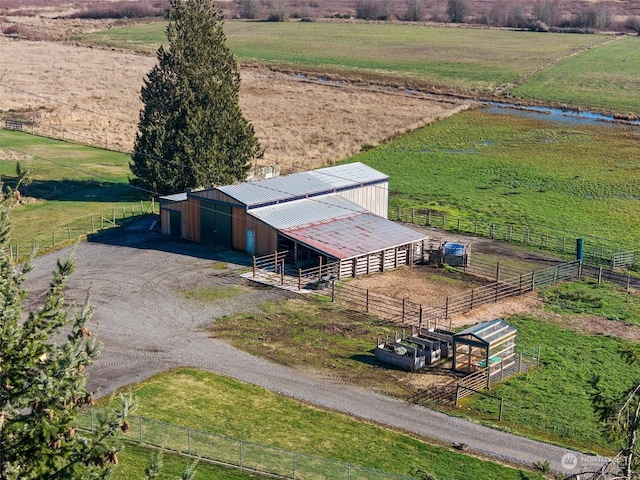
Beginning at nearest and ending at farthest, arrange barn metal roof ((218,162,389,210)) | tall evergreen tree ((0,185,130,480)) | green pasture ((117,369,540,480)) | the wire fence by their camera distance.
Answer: tall evergreen tree ((0,185,130,480)), the wire fence, green pasture ((117,369,540,480)), barn metal roof ((218,162,389,210))

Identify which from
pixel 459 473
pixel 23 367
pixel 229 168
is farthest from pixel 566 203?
pixel 23 367

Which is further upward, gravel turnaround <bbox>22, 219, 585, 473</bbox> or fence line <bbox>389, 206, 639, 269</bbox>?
fence line <bbox>389, 206, 639, 269</bbox>

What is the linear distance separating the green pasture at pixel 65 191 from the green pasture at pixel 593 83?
59793 mm

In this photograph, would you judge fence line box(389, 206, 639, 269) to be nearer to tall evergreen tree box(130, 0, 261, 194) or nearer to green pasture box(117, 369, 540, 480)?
tall evergreen tree box(130, 0, 261, 194)

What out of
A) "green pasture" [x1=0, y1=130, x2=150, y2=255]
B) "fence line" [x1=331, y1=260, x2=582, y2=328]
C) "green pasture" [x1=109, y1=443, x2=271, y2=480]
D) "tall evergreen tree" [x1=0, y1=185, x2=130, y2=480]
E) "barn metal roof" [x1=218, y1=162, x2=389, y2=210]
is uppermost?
"tall evergreen tree" [x1=0, y1=185, x2=130, y2=480]

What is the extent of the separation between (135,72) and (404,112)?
4601 cm

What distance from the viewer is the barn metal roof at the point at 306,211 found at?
58.7 m

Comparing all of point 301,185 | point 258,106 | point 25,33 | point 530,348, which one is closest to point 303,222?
point 301,185

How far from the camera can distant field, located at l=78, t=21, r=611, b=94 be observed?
141125 millimetres

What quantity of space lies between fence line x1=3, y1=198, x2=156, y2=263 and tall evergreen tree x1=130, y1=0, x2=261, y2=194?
228 centimetres

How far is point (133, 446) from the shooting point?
117ft

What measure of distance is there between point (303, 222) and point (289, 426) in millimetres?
22903

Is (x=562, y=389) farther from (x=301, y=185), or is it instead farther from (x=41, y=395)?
(x=41, y=395)

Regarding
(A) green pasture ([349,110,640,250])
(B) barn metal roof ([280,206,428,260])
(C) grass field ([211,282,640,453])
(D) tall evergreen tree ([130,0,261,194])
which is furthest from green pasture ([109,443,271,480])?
(A) green pasture ([349,110,640,250])
